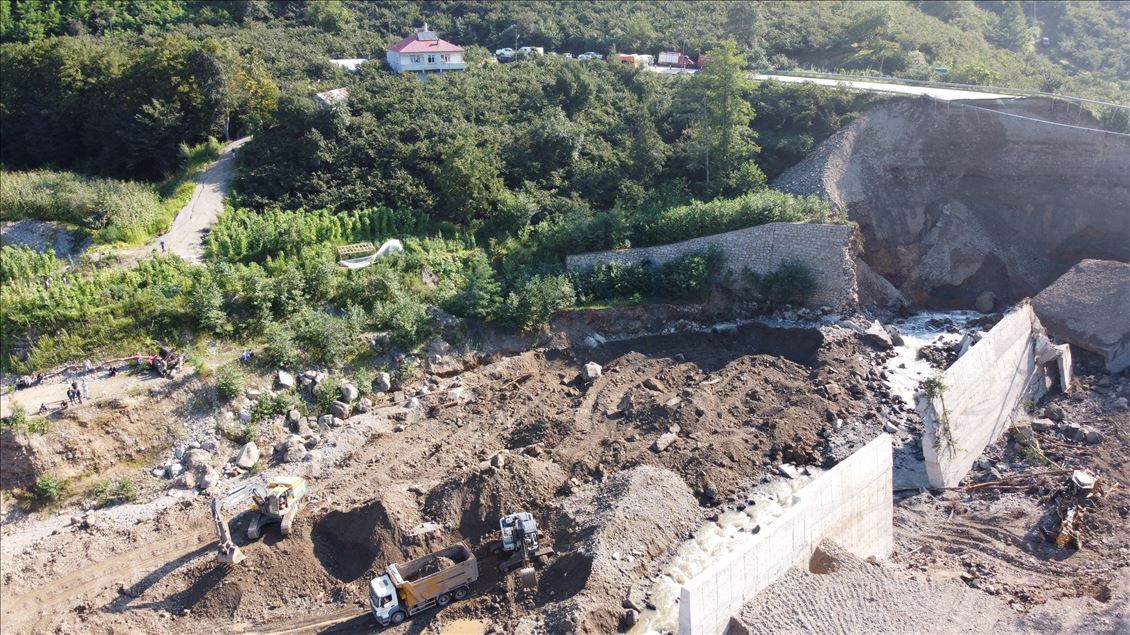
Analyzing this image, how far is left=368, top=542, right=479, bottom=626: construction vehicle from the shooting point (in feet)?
47.0

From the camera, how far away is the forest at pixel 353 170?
21.7 meters

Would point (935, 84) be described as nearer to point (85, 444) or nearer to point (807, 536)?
point (807, 536)

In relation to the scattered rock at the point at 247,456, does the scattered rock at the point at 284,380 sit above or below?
above

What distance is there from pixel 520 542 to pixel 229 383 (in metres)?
9.46

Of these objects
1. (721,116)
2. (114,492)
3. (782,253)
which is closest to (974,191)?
(782,253)

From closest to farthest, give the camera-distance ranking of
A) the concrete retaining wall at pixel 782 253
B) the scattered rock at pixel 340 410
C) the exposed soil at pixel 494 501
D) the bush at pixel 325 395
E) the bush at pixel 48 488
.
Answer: the exposed soil at pixel 494 501
the bush at pixel 48 488
the scattered rock at pixel 340 410
the bush at pixel 325 395
the concrete retaining wall at pixel 782 253

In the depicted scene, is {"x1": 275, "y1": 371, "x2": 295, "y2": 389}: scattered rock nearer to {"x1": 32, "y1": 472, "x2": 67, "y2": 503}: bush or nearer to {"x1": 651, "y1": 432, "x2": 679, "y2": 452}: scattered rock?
{"x1": 32, "y1": 472, "x2": 67, "y2": 503}: bush

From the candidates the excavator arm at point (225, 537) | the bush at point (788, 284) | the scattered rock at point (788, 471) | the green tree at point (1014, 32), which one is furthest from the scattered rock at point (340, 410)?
the green tree at point (1014, 32)

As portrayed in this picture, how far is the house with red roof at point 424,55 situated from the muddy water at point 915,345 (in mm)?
24170

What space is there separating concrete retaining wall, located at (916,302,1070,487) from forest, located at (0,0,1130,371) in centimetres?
732

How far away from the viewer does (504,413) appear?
68.3 feet

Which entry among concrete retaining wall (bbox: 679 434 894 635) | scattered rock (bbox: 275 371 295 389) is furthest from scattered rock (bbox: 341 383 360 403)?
concrete retaining wall (bbox: 679 434 894 635)

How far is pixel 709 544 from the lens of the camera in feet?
55.2

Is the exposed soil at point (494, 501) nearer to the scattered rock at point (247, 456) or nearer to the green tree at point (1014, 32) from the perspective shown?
the scattered rock at point (247, 456)
